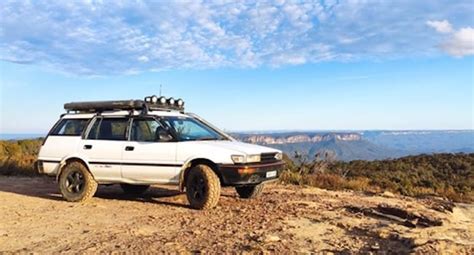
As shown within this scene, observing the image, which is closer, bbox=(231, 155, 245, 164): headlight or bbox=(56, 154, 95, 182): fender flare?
bbox=(231, 155, 245, 164): headlight

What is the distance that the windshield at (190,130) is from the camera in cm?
854

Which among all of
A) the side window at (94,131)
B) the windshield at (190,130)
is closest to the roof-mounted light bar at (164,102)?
the windshield at (190,130)

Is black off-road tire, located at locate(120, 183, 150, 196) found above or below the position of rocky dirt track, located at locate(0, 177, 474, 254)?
above

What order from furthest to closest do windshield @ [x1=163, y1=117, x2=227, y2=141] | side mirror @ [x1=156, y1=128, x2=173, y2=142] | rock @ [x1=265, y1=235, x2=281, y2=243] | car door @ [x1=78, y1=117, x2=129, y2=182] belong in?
car door @ [x1=78, y1=117, x2=129, y2=182], windshield @ [x1=163, y1=117, x2=227, y2=141], side mirror @ [x1=156, y1=128, x2=173, y2=142], rock @ [x1=265, y1=235, x2=281, y2=243]

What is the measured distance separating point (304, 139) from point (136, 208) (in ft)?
350

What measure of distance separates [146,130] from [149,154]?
514mm

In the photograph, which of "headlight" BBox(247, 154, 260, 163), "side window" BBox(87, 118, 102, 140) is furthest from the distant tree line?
"side window" BBox(87, 118, 102, 140)

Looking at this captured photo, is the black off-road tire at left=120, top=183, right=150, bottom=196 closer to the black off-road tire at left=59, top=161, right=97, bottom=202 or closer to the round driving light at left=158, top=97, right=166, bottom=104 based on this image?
the black off-road tire at left=59, top=161, right=97, bottom=202

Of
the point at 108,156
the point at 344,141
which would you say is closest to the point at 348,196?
the point at 108,156

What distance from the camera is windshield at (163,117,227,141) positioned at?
8539 millimetres

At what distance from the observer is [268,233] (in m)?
6.24

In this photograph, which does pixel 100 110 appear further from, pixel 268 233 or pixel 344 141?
pixel 344 141

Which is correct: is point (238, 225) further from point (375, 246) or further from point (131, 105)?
point (131, 105)

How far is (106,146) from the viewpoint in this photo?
8891 millimetres
